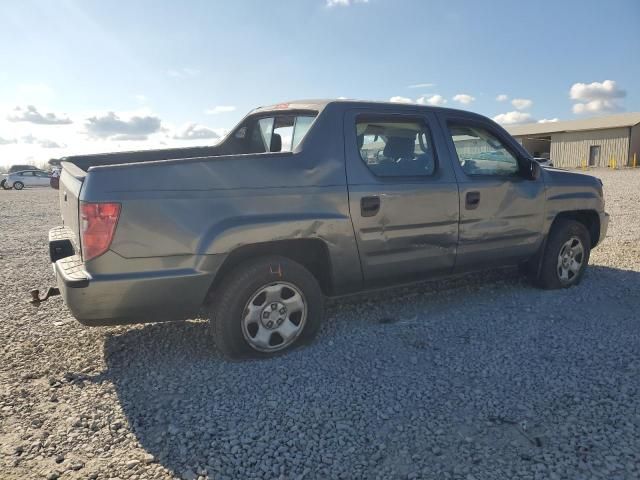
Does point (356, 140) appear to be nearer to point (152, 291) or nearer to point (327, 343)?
point (327, 343)

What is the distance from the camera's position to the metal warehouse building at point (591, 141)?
41.2m

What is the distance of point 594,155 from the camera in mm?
43531

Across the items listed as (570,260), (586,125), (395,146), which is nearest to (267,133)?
(395,146)

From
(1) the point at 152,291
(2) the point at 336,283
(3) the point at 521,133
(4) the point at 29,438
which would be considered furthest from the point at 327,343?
(3) the point at 521,133

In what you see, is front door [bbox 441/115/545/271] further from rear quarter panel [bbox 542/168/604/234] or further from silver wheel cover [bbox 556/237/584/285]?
silver wheel cover [bbox 556/237/584/285]

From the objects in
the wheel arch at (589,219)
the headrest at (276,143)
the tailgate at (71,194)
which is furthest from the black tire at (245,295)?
the wheel arch at (589,219)

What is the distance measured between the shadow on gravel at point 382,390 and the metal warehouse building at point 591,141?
41.6 metres

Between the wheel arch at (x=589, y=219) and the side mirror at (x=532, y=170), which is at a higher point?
the side mirror at (x=532, y=170)

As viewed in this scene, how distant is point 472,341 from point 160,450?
247 centimetres

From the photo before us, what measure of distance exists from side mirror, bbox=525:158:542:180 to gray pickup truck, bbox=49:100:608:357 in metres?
0.01

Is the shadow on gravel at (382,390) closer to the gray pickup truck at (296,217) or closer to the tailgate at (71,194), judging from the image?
the gray pickup truck at (296,217)

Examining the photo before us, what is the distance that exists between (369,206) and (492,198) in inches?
55.6

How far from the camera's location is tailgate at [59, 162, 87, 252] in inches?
126

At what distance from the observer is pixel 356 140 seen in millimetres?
3904
